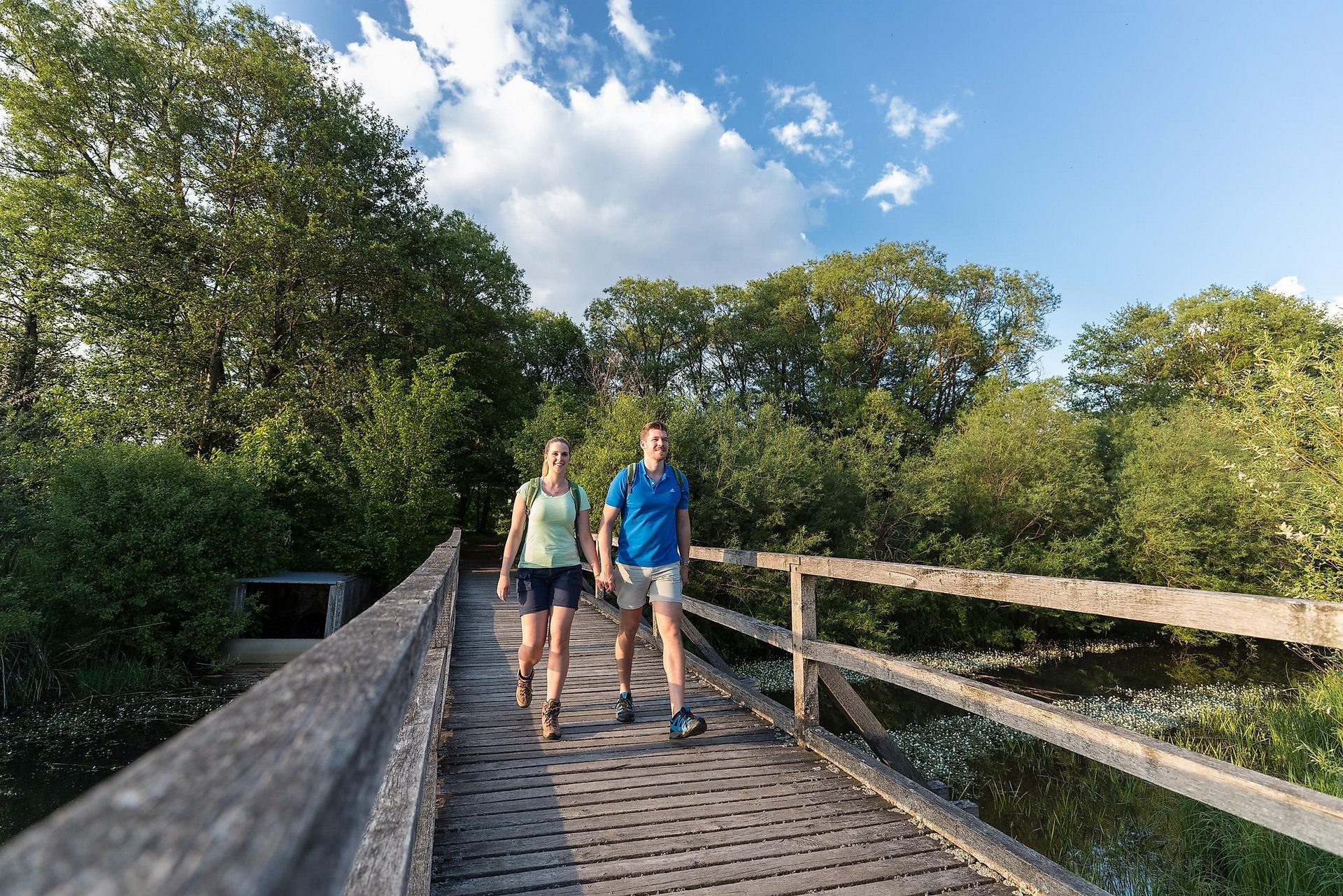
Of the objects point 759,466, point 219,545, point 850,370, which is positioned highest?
point 850,370

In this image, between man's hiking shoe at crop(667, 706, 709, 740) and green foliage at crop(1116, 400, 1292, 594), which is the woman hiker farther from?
green foliage at crop(1116, 400, 1292, 594)

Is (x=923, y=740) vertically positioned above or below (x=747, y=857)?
below

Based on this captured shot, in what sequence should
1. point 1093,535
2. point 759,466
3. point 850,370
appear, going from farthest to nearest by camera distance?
1. point 850,370
2. point 1093,535
3. point 759,466

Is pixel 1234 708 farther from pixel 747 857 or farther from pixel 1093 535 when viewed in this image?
pixel 747 857

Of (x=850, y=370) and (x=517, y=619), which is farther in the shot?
(x=850, y=370)

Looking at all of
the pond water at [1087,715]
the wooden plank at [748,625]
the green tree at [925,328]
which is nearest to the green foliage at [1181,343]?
the green tree at [925,328]

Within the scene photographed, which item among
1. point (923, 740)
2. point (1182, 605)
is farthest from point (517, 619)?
point (1182, 605)

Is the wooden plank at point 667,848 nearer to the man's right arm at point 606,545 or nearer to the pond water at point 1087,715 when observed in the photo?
the man's right arm at point 606,545

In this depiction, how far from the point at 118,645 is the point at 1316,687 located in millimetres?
17352

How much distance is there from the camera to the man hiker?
4070 mm

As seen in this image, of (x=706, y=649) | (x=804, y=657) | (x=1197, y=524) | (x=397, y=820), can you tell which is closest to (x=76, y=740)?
(x=706, y=649)

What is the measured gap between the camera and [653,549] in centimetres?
409

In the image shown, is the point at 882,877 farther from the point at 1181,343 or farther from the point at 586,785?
the point at 1181,343

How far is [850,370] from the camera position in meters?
28.0
